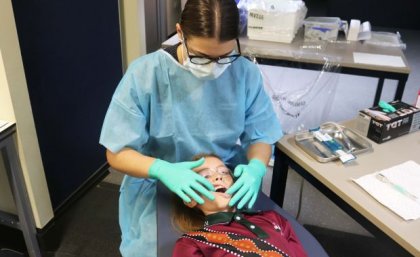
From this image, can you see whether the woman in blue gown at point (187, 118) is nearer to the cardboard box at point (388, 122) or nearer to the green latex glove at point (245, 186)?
the green latex glove at point (245, 186)

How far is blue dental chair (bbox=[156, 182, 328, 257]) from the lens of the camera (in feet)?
3.62

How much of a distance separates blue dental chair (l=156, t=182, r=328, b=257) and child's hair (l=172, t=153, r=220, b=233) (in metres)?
0.02

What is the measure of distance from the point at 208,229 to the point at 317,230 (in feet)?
3.90

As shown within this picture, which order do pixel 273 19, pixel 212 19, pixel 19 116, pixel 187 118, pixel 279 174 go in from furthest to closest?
1. pixel 273 19
2. pixel 19 116
3. pixel 279 174
4. pixel 187 118
5. pixel 212 19

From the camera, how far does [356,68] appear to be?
2094mm

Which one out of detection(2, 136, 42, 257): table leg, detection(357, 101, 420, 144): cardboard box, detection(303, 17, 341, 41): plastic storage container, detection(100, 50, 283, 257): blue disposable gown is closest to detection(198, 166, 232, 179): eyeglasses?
detection(100, 50, 283, 257): blue disposable gown

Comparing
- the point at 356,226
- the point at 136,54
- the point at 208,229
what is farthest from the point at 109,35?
the point at 356,226

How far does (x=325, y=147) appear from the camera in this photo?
1.31 m

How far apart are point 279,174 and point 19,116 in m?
1.10

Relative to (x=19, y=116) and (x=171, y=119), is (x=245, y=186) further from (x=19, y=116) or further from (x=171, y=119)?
(x=19, y=116)

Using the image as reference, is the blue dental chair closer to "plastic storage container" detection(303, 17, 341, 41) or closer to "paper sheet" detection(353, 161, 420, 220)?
"paper sheet" detection(353, 161, 420, 220)

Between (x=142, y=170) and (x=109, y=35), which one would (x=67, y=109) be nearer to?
(x=109, y=35)

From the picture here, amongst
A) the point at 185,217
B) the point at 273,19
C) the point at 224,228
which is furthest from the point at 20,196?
the point at 273,19

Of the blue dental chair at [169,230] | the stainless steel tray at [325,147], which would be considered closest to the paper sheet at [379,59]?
the stainless steel tray at [325,147]
